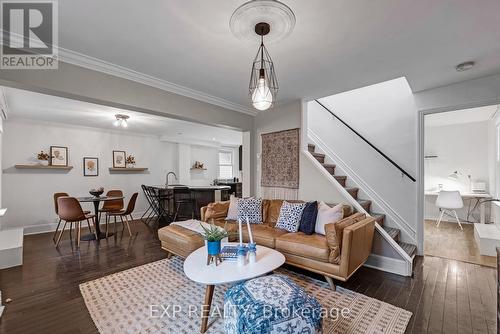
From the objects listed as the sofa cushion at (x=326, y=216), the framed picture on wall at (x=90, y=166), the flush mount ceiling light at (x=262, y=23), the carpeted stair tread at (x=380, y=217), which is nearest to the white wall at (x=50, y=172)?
the framed picture on wall at (x=90, y=166)

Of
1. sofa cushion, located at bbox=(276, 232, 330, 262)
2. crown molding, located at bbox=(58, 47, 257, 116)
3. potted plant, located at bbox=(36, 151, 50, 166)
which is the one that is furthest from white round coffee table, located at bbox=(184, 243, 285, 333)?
potted plant, located at bbox=(36, 151, 50, 166)

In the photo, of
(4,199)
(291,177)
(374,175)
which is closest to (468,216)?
(374,175)

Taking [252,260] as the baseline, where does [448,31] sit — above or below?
above

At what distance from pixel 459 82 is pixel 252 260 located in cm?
365

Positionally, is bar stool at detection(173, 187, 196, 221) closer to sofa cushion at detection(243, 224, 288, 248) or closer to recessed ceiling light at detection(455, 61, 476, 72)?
sofa cushion at detection(243, 224, 288, 248)

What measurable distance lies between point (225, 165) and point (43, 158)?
5.73 meters

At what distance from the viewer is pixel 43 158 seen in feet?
16.6

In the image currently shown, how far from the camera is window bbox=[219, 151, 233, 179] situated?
943 centimetres

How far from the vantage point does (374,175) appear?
418 centimetres

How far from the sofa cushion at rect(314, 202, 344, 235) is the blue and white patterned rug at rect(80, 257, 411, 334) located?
643 millimetres

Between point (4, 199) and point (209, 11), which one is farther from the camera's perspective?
point (4, 199)

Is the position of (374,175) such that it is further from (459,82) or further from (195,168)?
(195,168)

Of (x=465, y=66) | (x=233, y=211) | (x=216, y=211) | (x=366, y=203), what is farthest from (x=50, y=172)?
(x=465, y=66)

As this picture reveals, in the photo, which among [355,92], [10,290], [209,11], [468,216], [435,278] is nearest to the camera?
[209,11]
